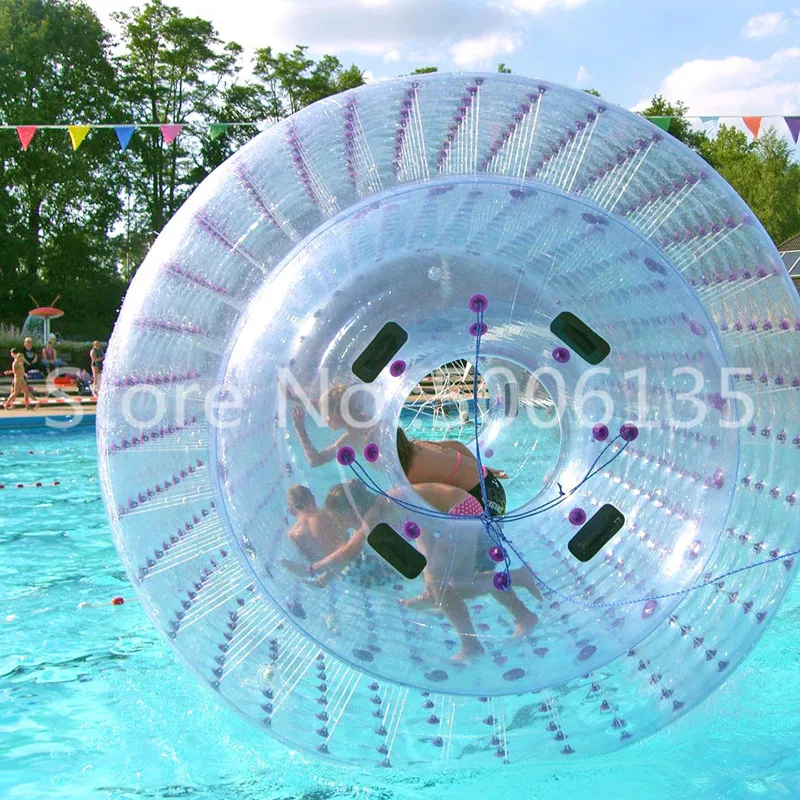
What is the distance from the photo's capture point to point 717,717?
352cm

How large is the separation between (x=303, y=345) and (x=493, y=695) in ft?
3.45

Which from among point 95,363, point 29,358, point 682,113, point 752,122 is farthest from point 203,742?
point 682,113

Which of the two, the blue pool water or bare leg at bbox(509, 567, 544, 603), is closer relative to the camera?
bare leg at bbox(509, 567, 544, 603)

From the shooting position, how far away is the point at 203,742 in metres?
3.31

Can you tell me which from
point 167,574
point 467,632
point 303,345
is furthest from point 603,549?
point 167,574

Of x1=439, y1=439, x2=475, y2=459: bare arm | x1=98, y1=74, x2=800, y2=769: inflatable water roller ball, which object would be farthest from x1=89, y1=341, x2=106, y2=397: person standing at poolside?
x1=98, y1=74, x2=800, y2=769: inflatable water roller ball

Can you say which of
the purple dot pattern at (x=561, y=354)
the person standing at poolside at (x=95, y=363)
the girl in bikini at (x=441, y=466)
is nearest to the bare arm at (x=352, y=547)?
the girl in bikini at (x=441, y=466)

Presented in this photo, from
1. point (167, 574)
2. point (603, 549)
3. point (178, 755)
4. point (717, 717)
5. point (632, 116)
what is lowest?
point (178, 755)

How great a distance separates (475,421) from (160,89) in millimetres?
30491

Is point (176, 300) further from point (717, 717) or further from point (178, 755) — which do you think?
point (717, 717)

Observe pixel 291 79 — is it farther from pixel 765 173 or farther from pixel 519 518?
pixel 519 518

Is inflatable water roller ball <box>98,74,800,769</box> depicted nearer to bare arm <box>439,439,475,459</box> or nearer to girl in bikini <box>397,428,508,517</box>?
girl in bikini <box>397,428,508,517</box>

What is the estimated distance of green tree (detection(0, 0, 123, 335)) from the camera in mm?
27234

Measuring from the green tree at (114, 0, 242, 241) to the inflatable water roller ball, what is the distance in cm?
2853
